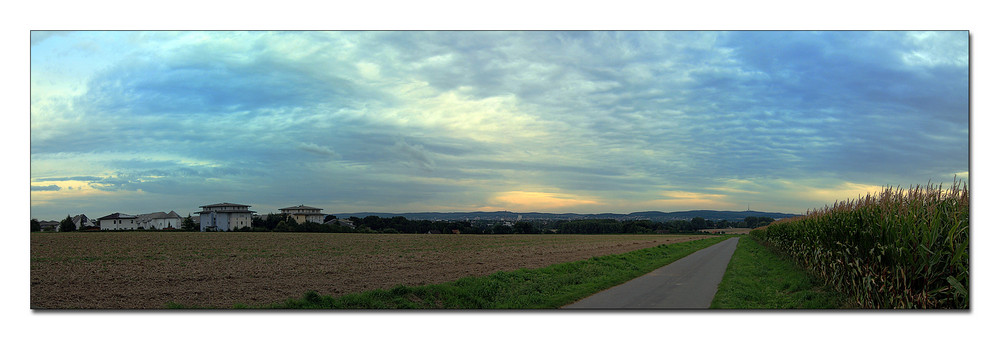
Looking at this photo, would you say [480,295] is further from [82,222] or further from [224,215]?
[82,222]

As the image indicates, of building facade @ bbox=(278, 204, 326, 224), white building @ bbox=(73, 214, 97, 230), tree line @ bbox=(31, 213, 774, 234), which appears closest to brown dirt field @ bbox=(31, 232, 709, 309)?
white building @ bbox=(73, 214, 97, 230)

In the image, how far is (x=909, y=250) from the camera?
840cm

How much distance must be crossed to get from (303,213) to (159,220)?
12.2 ft

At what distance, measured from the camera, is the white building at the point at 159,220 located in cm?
1354

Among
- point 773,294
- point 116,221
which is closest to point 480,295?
point 773,294

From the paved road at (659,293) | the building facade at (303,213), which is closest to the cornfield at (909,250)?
the paved road at (659,293)

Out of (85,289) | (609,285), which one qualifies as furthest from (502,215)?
(85,289)

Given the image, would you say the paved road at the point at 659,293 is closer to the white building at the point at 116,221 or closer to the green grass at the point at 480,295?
the green grass at the point at 480,295

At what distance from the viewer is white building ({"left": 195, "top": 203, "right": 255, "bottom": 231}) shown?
1265 cm

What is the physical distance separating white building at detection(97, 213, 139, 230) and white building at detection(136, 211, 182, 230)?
177 mm

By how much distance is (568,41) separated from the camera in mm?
11492

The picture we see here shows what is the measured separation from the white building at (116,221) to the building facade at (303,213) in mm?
3669

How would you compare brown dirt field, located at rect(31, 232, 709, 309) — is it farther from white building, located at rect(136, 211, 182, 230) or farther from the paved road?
the paved road

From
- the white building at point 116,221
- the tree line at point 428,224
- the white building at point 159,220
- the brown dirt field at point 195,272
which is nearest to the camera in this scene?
the white building at point 116,221
